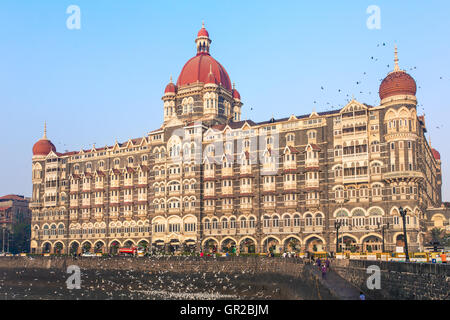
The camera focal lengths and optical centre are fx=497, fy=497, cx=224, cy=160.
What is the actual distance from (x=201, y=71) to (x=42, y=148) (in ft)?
137

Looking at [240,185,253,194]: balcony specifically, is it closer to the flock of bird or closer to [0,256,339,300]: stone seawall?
[0,256,339,300]: stone seawall

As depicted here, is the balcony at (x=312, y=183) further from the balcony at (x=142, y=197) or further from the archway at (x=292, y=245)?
the balcony at (x=142, y=197)

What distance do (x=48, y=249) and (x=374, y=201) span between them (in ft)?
241

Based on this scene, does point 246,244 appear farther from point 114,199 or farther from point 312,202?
point 114,199

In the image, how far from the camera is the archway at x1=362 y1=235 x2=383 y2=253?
2927 inches

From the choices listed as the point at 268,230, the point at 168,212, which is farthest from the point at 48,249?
the point at 268,230

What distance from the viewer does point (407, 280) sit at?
3612cm

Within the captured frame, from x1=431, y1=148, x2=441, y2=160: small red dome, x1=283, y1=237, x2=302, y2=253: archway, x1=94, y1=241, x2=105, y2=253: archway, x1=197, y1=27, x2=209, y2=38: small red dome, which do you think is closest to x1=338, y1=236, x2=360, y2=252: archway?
x1=283, y1=237, x2=302, y2=253: archway

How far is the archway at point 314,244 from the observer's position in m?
79.7

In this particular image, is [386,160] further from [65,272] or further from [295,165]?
[65,272]

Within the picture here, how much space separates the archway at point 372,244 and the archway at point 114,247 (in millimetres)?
48947

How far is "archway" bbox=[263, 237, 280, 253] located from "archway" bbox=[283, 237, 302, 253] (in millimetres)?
1407

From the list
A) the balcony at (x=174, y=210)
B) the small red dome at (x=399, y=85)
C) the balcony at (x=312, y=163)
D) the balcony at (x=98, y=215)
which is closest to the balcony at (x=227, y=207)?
the balcony at (x=174, y=210)

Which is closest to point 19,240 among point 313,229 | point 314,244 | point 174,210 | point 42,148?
point 42,148
